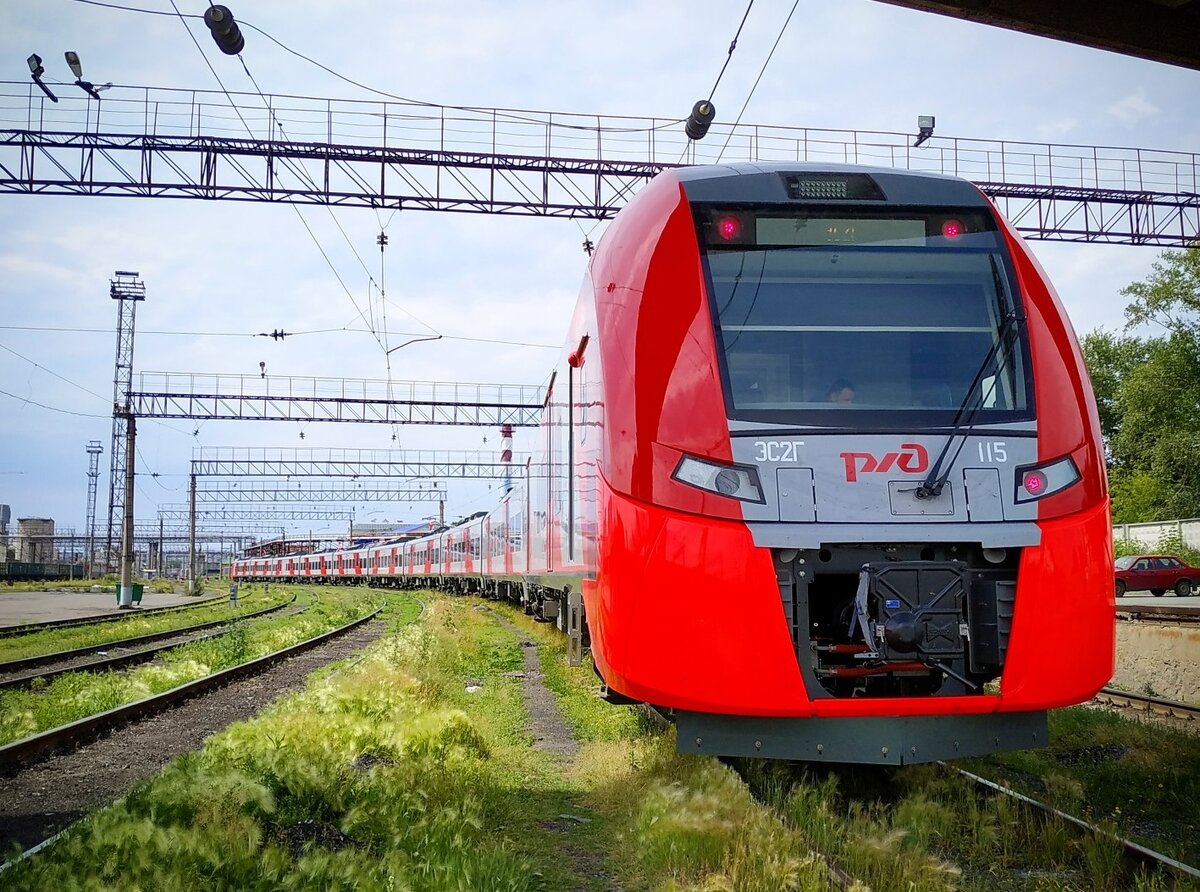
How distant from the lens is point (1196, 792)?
6441 millimetres

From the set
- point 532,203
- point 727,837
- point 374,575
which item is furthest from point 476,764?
point 374,575

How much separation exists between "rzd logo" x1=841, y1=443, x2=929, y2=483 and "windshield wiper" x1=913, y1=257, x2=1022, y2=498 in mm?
68

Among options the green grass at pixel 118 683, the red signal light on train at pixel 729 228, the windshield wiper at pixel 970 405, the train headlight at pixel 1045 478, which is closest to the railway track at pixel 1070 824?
the train headlight at pixel 1045 478

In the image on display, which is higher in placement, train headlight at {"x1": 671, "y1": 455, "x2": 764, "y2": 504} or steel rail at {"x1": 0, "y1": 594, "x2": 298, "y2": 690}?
train headlight at {"x1": 671, "y1": 455, "x2": 764, "y2": 504}

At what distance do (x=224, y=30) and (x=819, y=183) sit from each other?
848 cm

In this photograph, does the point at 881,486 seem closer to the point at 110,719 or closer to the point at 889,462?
the point at 889,462

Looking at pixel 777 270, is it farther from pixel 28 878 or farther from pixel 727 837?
pixel 28 878

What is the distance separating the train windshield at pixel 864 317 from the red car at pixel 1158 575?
2576 cm

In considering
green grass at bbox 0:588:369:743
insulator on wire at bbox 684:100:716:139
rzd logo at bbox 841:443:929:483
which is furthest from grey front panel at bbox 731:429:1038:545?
insulator on wire at bbox 684:100:716:139

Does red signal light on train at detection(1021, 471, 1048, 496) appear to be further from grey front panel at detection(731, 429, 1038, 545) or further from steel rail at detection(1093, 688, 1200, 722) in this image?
steel rail at detection(1093, 688, 1200, 722)

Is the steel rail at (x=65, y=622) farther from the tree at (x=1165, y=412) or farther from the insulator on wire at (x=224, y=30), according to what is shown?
the tree at (x=1165, y=412)

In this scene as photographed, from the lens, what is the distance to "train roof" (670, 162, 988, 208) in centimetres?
595

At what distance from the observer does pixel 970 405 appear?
5.55m

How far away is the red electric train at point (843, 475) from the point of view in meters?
5.06
